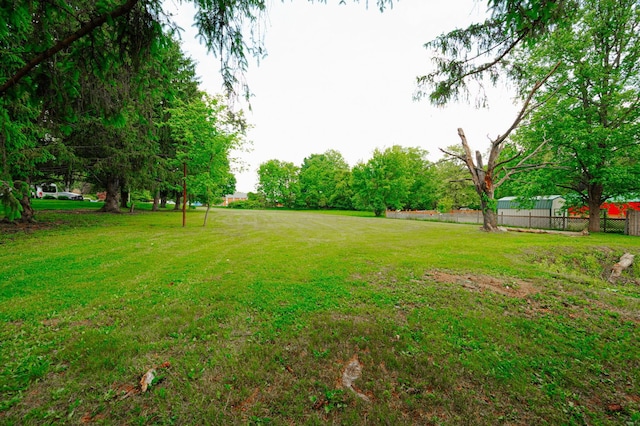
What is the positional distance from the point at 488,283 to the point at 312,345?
402 cm

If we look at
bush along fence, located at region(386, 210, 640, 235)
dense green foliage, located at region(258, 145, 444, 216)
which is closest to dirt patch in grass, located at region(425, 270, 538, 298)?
bush along fence, located at region(386, 210, 640, 235)

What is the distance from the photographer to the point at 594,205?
14.3 meters

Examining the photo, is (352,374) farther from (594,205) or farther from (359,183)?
(359,183)

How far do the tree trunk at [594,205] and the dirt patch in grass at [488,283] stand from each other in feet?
47.6

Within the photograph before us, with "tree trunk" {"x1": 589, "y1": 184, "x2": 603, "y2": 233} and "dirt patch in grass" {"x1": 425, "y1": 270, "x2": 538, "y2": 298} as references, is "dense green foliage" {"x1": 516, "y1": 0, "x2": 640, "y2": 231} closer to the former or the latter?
"tree trunk" {"x1": 589, "y1": 184, "x2": 603, "y2": 233}

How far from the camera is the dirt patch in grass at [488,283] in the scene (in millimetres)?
4648

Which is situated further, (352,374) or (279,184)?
(279,184)

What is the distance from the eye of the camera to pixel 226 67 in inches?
126

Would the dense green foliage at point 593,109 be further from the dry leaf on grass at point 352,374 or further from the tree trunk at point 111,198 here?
the tree trunk at point 111,198

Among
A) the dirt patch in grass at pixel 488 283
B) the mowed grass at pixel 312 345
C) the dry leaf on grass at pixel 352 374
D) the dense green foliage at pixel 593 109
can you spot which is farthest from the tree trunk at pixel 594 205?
the dry leaf on grass at pixel 352 374

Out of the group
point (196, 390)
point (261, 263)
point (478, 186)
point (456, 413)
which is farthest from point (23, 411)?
point (478, 186)

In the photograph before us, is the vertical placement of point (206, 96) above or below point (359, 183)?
above

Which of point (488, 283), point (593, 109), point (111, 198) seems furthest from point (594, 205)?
point (111, 198)

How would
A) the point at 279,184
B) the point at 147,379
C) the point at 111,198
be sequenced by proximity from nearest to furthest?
the point at 147,379, the point at 111,198, the point at 279,184
